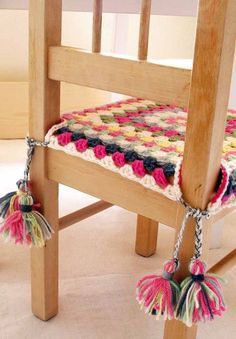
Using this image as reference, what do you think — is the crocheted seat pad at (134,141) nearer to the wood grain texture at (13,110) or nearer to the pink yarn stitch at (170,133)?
the pink yarn stitch at (170,133)

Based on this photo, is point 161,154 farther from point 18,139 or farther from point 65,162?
point 18,139

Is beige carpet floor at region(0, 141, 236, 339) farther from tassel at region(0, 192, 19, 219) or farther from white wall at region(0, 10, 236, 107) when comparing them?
white wall at region(0, 10, 236, 107)

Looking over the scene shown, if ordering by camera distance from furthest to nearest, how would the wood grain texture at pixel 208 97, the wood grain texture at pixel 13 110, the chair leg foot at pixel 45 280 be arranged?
the wood grain texture at pixel 13 110
the chair leg foot at pixel 45 280
the wood grain texture at pixel 208 97

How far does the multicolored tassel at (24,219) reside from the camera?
0.84 m

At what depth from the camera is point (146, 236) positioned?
47.8 inches

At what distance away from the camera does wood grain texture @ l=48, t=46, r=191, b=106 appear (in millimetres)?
667

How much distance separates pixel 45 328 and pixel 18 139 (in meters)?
1.11

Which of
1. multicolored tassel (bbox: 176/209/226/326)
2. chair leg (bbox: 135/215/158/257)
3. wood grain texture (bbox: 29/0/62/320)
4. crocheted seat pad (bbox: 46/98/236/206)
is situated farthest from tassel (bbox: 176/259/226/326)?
chair leg (bbox: 135/215/158/257)

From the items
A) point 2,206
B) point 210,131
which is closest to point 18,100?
point 2,206

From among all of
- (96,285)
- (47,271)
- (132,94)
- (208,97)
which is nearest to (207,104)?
(208,97)

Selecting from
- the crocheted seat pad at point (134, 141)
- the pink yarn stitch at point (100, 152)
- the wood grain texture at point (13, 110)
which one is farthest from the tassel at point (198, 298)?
the wood grain texture at point (13, 110)

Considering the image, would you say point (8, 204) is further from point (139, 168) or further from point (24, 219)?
point (139, 168)

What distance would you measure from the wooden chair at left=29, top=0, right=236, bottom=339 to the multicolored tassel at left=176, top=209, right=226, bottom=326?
1 centimetres

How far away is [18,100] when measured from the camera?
1958mm
